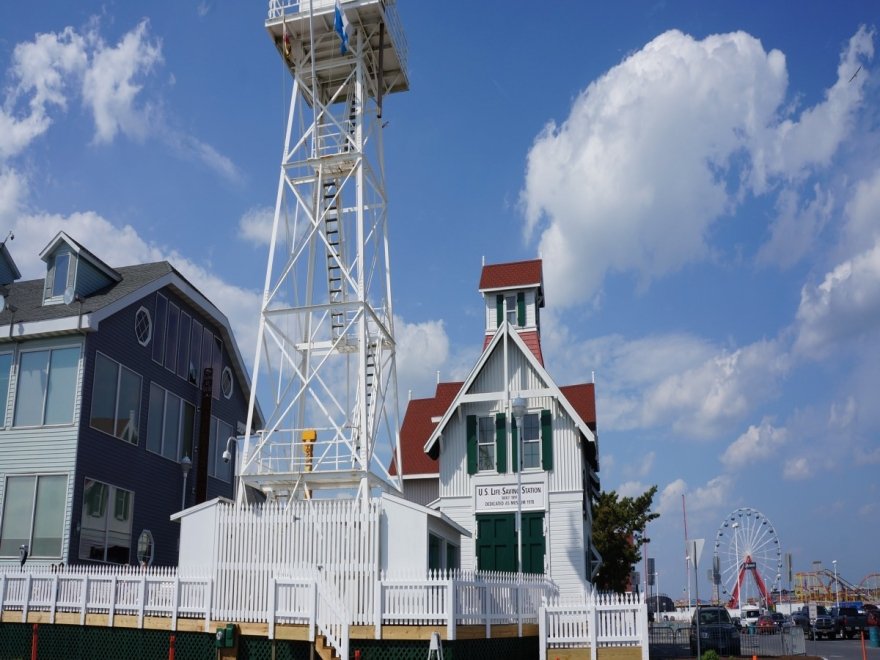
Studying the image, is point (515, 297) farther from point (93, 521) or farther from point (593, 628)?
point (93, 521)

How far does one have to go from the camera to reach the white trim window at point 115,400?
83.1 ft

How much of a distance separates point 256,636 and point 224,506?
332cm

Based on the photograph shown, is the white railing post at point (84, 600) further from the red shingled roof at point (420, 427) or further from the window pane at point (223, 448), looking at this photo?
the red shingled roof at point (420, 427)

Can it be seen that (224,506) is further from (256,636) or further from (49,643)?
(49,643)

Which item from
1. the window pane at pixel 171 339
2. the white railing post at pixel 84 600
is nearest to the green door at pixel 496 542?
the window pane at pixel 171 339

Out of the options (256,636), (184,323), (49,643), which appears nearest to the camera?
(256,636)

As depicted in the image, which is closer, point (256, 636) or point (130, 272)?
point (256, 636)

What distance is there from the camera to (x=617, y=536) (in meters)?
35.6

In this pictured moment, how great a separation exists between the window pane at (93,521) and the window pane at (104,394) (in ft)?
5.59

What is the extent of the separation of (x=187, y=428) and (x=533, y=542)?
1242 centimetres

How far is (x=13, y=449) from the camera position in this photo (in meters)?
24.8

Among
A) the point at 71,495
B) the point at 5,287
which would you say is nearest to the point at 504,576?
the point at 71,495

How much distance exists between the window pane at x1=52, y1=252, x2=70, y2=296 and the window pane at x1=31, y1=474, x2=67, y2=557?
5.74 meters

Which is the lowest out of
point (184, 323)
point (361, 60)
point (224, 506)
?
point (224, 506)
